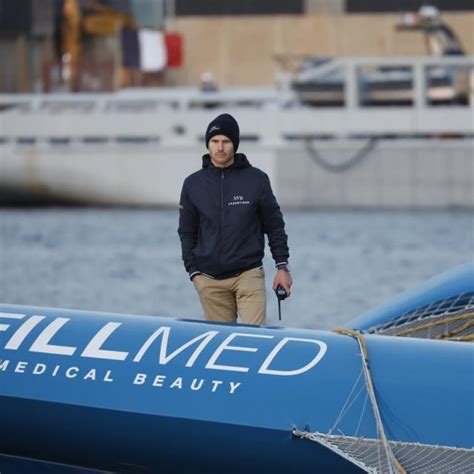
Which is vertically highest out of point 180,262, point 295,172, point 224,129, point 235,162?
point 224,129

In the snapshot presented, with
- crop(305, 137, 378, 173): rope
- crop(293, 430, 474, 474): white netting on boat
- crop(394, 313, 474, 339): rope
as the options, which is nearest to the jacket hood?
crop(293, 430, 474, 474): white netting on boat

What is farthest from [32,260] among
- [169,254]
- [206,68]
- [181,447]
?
[206,68]

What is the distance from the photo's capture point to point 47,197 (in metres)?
55.2

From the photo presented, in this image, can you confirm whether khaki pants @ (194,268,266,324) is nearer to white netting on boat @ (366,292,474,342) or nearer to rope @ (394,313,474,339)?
white netting on boat @ (366,292,474,342)

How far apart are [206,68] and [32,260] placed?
37928 mm

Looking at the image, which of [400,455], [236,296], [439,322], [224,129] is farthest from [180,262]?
[400,455]

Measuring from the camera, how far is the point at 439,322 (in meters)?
9.46

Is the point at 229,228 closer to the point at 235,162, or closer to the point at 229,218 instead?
the point at 229,218

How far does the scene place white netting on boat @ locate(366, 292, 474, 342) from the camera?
30.3ft

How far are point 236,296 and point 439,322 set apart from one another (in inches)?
65.4

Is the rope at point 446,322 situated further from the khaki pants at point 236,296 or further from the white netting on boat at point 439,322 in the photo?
the khaki pants at point 236,296

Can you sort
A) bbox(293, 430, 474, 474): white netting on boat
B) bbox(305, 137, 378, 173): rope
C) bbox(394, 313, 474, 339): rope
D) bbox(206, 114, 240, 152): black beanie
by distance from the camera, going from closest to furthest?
bbox(293, 430, 474, 474): white netting on boat < bbox(206, 114, 240, 152): black beanie < bbox(394, 313, 474, 339): rope < bbox(305, 137, 378, 173): rope

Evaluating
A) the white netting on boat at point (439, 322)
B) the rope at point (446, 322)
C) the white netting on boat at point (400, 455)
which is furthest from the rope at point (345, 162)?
the white netting on boat at point (400, 455)

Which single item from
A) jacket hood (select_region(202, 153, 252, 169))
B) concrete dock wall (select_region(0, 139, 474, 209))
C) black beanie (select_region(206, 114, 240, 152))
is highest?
black beanie (select_region(206, 114, 240, 152))
